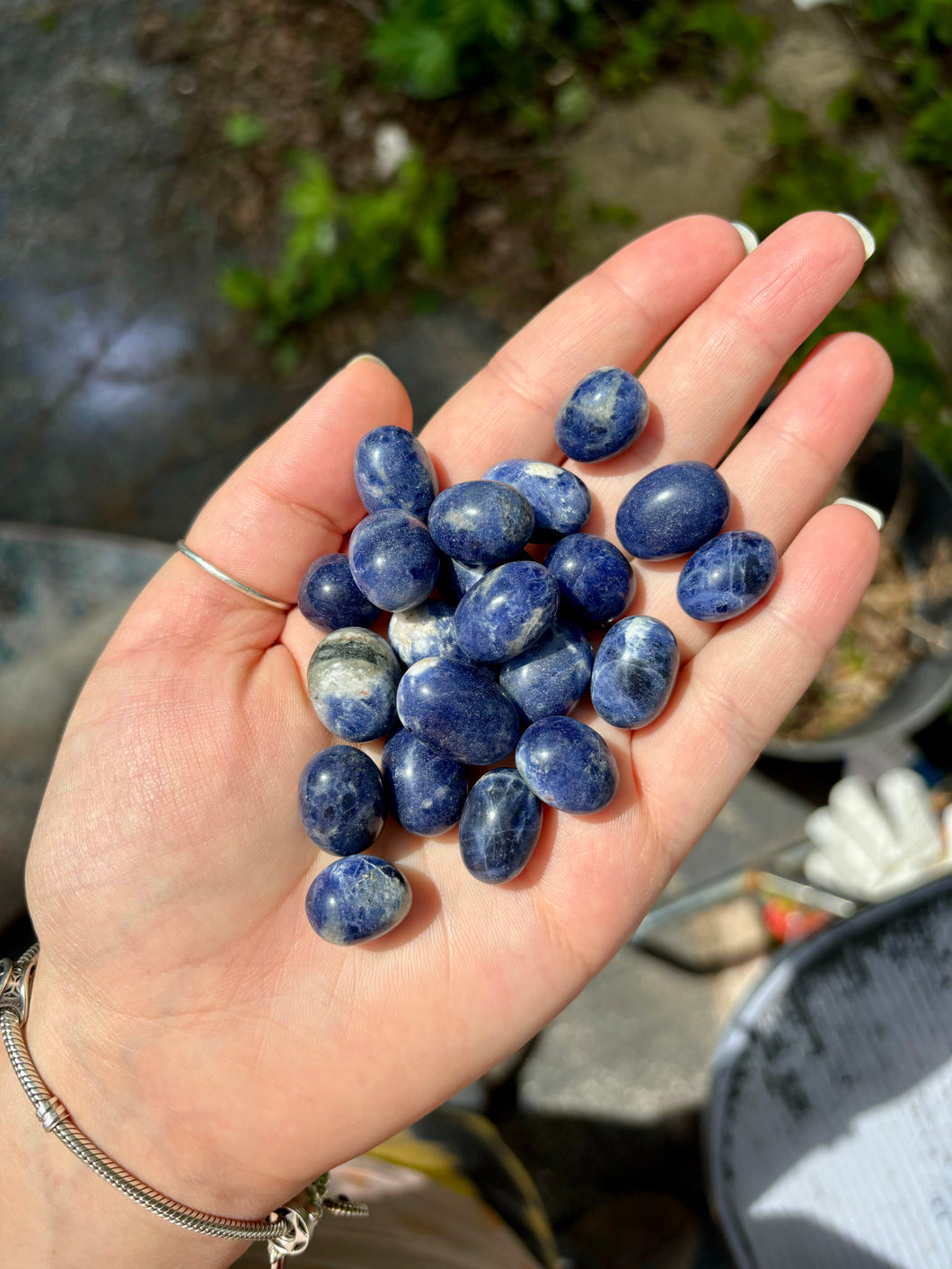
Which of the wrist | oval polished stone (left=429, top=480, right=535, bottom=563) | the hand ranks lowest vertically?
the wrist

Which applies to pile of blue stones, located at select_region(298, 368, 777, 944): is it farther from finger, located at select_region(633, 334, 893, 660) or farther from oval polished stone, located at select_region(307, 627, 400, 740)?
finger, located at select_region(633, 334, 893, 660)

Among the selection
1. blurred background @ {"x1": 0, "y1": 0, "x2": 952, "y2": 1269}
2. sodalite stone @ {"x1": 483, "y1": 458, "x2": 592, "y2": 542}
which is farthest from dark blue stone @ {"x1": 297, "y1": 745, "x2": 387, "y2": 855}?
blurred background @ {"x1": 0, "y1": 0, "x2": 952, "y2": 1269}

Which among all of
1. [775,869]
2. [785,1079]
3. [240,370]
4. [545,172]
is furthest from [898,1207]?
[545,172]

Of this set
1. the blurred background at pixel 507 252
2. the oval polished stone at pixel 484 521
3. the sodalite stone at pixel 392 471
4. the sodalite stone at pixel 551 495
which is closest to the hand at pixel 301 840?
the sodalite stone at pixel 392 471

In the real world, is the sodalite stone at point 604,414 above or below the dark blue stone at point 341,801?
above

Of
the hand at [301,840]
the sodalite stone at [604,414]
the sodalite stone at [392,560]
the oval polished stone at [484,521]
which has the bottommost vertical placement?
the hand at [301,840]

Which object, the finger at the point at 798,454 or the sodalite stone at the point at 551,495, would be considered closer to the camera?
the sodalite stone at the point at 551,495

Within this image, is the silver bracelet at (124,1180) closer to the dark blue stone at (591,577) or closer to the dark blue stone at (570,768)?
the dark blue stone at (570,768)
